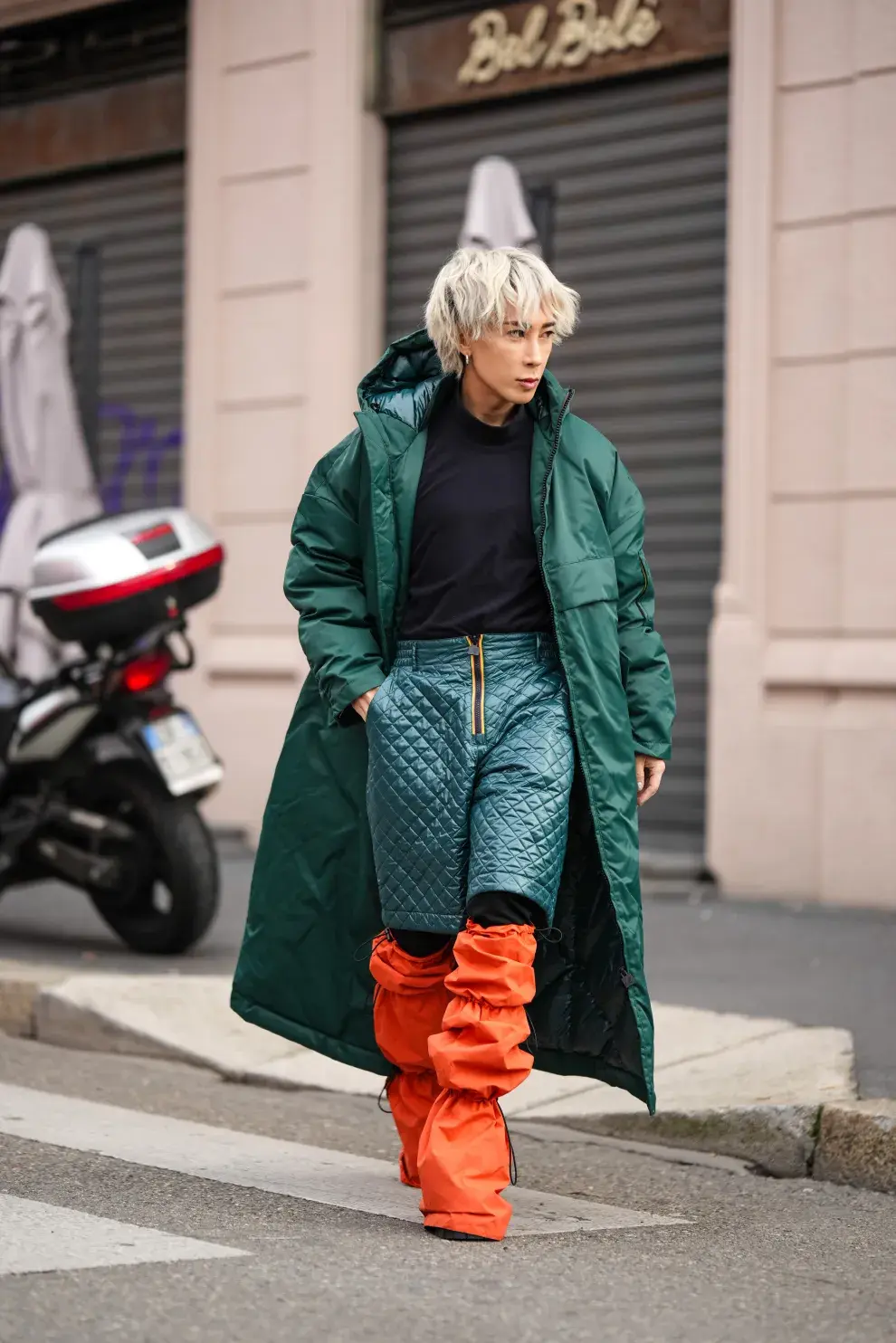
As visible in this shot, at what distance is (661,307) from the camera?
9.37m

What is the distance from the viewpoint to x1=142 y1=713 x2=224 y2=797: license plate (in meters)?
6.94

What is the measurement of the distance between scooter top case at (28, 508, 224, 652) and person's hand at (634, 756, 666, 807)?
3.18 m

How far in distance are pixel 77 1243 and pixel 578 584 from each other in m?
1.44

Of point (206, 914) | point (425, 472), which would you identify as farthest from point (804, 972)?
point (425, 472)


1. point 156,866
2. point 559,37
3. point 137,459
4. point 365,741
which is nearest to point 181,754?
point 156,866

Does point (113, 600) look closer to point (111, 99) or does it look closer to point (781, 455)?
point (781, 455)

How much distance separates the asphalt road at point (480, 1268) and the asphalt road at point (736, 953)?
720 mm

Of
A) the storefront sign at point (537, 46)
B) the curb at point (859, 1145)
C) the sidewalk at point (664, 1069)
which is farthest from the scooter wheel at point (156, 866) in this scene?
the storefront sign at point (537, 46)

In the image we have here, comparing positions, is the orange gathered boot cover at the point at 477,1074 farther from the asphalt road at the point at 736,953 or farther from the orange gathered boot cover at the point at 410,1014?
the asphalt road at the point at 736,953

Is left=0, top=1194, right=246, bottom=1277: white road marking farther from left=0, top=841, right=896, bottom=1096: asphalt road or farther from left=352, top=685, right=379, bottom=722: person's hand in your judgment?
left=0, top=841, right=896, bottom=1096: asphalt road

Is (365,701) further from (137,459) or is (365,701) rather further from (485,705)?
(137,459)

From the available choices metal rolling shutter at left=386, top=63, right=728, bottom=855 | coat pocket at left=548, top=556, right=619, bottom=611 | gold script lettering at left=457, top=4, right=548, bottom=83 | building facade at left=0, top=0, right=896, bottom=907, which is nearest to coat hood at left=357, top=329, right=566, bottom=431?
coat pocket at left=548, top=556, right=619, bottom=611

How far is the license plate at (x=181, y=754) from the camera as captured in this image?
6941 millimetres

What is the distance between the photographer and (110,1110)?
4.98 meters
